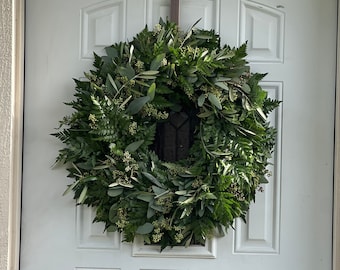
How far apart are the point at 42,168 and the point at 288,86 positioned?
747 millimetres

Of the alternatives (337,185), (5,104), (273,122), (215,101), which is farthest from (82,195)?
(337,185)

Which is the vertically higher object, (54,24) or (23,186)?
(54,24)

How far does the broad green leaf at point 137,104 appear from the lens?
4.50 feet

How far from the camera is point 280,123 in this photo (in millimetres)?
1498

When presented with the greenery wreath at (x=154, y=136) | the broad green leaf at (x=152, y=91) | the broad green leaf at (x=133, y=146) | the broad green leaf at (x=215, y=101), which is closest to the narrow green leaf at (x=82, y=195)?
the greenery wreath at (x=154, y=136)

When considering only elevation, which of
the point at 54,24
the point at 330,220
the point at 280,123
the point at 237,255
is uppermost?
the point at 54,24

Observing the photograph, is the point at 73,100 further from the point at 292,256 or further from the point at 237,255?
the point at 292,256

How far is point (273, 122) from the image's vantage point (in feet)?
4.92

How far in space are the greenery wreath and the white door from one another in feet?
0.30

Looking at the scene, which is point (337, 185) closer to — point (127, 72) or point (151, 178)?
point (151, 178)

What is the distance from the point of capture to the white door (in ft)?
4.93

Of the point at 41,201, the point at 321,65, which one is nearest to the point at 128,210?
the point at 41,201

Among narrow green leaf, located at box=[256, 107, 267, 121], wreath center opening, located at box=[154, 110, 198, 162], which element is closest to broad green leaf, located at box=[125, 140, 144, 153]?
wreath center opening, located at box=[154, 110, 198, 162]

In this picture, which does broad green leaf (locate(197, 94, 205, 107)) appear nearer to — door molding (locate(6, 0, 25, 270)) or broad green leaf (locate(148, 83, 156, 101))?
broad green leaf (locate(148, 83, 156, 101))
